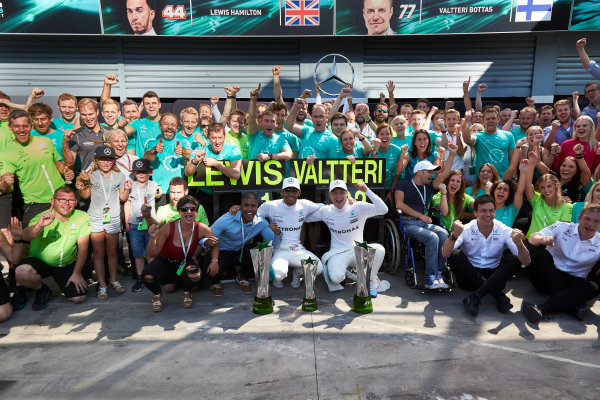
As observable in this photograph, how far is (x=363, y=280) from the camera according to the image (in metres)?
4.28

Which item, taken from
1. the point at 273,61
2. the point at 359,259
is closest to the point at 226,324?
the point at 359,259

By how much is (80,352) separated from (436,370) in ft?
10.1

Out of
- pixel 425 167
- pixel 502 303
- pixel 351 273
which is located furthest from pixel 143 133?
pixel 502 303

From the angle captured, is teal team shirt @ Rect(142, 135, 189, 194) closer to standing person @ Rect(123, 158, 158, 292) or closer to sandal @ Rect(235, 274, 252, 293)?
standing person @ Rect(123, 158, 158, 292)

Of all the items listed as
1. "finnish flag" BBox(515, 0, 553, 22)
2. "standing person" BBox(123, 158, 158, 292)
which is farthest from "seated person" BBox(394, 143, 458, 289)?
"finnish flag" BBox(515, 0, 553, 22)

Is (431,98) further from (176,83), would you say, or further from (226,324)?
(226,324)

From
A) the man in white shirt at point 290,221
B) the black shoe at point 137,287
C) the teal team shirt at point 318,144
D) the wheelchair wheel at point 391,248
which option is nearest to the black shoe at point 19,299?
the black shoe at point 137,287

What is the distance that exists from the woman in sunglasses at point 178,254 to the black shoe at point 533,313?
335 centimetres

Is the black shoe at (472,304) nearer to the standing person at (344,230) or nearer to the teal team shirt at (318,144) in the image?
the standing person at (344,230)

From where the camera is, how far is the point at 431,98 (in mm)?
12625

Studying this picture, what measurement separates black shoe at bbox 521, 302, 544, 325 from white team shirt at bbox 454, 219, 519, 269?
67 centimetres

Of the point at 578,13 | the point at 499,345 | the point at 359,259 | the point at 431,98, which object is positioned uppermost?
the point at 578,13

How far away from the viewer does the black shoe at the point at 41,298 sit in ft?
14.2

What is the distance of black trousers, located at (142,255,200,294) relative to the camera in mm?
4324
